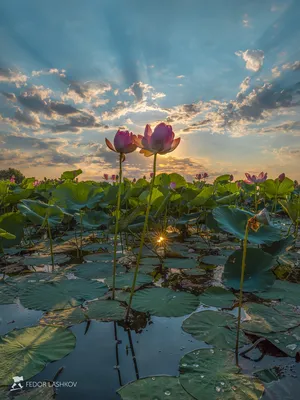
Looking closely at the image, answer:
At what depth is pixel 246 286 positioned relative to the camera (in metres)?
2.10

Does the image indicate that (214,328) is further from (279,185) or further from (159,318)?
(279,185)

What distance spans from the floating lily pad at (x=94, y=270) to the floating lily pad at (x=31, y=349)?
95 cm

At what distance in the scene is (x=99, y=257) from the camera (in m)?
3.05

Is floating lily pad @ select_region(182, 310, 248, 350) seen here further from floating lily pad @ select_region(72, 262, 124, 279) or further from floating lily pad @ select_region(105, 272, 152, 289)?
floating lily pad @ select_region(72, 262, 124, 279)

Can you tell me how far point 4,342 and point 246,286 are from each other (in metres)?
1.54

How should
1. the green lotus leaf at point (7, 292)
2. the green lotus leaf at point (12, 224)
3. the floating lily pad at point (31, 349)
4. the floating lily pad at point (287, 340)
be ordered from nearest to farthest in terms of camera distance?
the floating lily pad at point (31, 349) < the floating lily pad at point (287, 340) < the green lotus leaf at point (7, 292) < the green lotus leaf at point (12, 224)

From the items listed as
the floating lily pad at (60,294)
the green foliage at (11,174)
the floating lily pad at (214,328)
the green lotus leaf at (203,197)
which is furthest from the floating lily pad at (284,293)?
the green foliage at (11,174)

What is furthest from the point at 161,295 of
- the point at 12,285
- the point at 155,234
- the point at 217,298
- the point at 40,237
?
the point at 40,237

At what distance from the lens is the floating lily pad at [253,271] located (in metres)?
2.09

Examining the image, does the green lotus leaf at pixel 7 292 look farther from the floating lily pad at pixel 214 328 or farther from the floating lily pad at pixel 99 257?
the floating lily pad at pixel 214 328

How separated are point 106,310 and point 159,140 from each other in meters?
1.02

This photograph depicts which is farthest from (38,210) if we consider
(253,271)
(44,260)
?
(253,271)

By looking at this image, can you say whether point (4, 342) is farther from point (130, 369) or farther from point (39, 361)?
point (130, 369)

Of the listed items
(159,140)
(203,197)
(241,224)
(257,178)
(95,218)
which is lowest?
(95,218)
